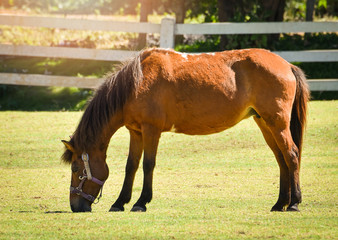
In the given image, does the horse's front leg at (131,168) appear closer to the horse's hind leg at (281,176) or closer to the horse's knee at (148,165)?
the horse's knee at (148,165)

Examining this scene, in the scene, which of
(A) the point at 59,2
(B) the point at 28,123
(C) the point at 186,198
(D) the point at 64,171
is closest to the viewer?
(C) the point at 186,198

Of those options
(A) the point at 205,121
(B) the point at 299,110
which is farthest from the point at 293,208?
(A) the point at 205,121

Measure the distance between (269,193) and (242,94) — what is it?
1634 mm

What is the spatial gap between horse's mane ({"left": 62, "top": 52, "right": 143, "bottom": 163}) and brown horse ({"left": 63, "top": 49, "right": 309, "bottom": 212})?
0.04ft

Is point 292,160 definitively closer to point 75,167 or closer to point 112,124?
point 112,124

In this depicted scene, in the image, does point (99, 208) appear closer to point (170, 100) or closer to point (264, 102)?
point (170, 100)

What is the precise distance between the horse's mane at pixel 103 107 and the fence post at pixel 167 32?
22.4 feet

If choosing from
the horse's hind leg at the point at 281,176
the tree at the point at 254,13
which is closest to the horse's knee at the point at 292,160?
the horse's hind leg at the point at 281,176

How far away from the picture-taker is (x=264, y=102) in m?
6.68

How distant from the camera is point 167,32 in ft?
44.2

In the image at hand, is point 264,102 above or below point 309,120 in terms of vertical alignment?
above

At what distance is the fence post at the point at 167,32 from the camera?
13.4m

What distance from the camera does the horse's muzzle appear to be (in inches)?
254

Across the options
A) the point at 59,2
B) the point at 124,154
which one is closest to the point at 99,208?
the point at 124,154
